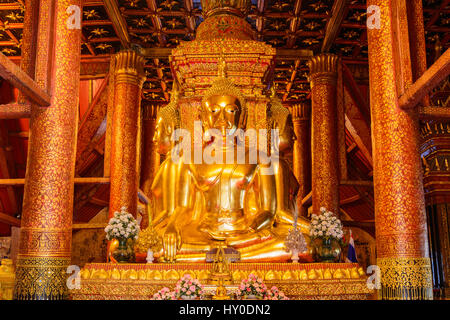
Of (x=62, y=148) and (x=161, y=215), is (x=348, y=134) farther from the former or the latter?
(x=62, y=148)

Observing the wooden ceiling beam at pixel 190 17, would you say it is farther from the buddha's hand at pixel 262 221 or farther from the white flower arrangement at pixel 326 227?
the white flower arrangement at pixel 326 227

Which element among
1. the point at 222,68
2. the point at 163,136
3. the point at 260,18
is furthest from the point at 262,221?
the point at 260,18

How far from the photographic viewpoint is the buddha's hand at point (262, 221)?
595 centimetres

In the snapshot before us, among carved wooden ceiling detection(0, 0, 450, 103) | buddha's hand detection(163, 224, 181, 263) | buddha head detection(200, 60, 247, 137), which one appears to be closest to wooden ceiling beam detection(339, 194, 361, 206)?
carved wooden ceiling detection(0, 0, 450, 103)

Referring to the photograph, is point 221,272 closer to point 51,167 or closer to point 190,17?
point 51,167

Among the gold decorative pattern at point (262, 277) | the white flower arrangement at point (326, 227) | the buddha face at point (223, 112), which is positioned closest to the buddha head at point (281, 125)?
the buddha face at point (223, 112)

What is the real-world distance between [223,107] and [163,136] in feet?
3.28

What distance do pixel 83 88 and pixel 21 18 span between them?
2468mm

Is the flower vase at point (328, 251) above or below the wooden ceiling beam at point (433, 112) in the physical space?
below

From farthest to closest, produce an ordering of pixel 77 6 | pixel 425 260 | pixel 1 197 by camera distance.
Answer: pixel 1 197 < pixel 77 6 < pixel 425 260

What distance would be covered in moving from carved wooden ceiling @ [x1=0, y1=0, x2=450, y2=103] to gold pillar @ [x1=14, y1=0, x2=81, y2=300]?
3.49m

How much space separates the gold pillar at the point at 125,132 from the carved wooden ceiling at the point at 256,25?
2.09 ft

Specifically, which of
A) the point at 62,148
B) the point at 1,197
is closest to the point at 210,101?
the point at 62,148
